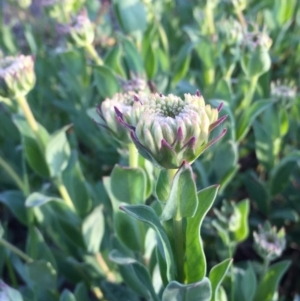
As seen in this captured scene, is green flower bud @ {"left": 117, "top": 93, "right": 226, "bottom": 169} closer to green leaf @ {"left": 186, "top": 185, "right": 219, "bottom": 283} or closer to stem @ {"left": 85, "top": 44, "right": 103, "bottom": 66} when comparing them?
green leaf @ {"left": 186, "top": 185, "right": 219, "bottom": 283}

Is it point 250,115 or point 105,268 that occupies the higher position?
point 250,115

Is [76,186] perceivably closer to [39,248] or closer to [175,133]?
[39,248]

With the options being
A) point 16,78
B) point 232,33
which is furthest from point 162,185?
point 232,33

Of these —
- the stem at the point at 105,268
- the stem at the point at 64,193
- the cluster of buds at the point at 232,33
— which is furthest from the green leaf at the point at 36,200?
the cluster of buds at the point at 232,33

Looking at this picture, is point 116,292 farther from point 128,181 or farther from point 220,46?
point 220,46

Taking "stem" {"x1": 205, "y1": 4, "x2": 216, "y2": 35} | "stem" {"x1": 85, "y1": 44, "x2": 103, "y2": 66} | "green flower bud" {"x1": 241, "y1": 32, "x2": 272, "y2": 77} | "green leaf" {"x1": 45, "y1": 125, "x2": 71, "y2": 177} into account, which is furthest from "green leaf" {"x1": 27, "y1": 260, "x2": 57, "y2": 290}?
"stem" {"x1": 205, "y1": 4, "x2": 216, "y2": 35}

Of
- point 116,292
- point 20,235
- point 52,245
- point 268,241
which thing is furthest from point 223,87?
point 20,235
